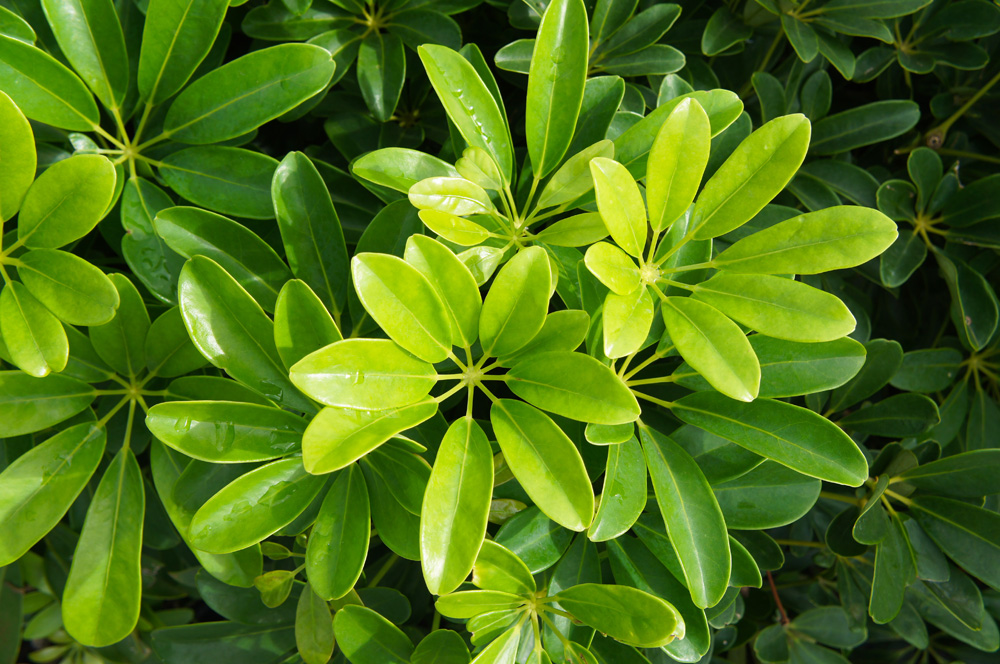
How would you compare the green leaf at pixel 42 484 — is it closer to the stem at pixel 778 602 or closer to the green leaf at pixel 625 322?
the green leaf at pixel 625 322

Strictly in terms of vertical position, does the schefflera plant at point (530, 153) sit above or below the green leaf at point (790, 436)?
above

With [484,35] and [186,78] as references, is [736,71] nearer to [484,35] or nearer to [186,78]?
[484,35]

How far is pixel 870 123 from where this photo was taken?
1.18 metres

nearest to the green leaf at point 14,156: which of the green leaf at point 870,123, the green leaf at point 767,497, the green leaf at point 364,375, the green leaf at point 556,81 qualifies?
the green leaf at point 364,375

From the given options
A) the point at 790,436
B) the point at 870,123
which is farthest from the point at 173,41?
the point at 870,123

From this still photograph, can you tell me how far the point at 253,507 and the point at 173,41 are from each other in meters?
0.62

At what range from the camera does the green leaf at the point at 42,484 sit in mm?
781

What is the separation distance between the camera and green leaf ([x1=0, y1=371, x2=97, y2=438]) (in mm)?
808

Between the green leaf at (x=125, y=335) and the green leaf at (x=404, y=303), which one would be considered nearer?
the green leaf at (x=404, y=303)

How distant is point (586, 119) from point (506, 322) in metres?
0.36

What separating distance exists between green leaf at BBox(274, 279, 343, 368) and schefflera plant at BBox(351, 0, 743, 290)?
6.0 inches

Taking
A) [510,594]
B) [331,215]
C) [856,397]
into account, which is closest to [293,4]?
[331,215]

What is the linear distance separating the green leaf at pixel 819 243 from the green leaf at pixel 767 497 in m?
0.31

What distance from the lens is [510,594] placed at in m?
0.76
